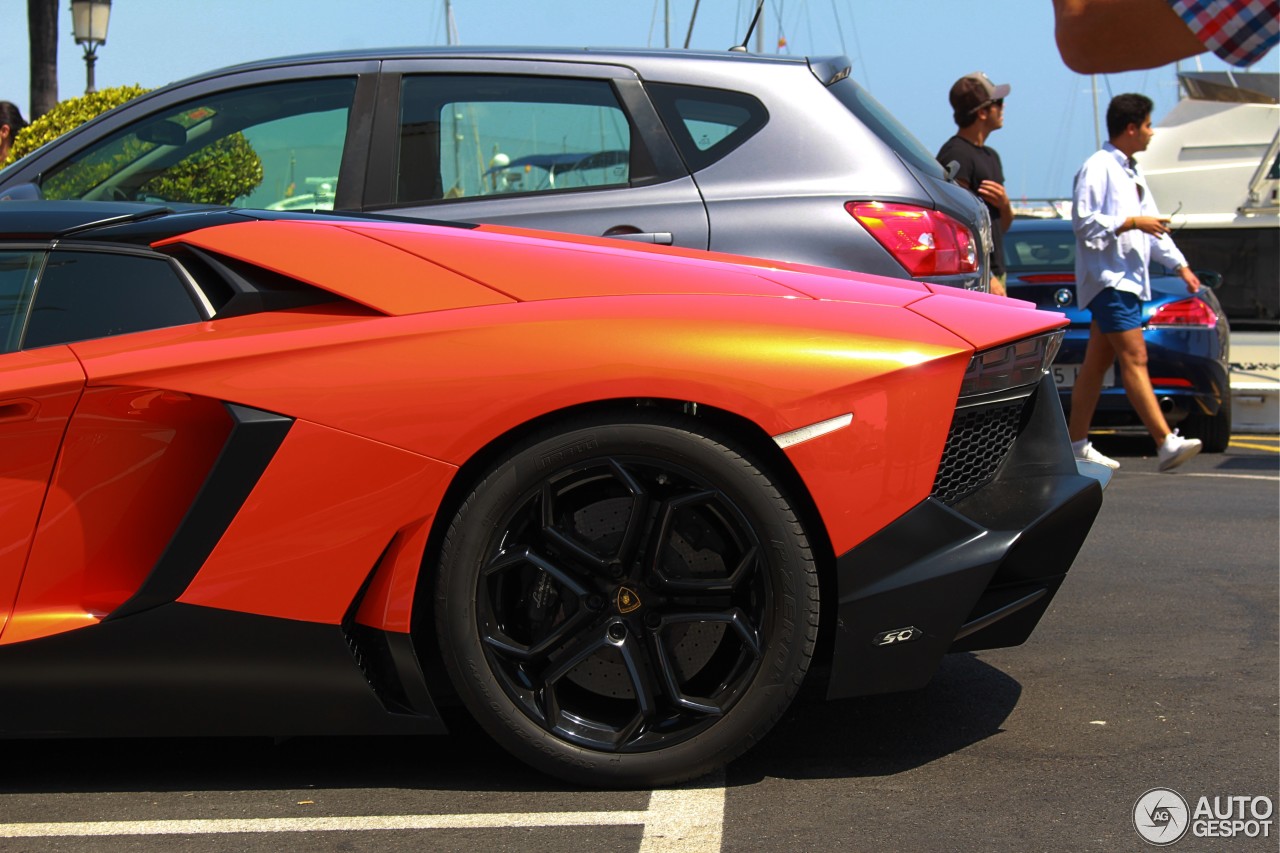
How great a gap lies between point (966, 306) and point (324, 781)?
168 cm

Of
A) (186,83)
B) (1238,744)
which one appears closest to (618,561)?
(1238,744)

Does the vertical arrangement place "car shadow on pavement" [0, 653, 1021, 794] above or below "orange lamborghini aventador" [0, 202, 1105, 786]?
below

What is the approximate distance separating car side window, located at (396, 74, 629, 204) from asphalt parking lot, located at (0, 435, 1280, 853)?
201cm

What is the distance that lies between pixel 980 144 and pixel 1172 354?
194cm

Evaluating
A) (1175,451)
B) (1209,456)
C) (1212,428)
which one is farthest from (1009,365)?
(1212,428)

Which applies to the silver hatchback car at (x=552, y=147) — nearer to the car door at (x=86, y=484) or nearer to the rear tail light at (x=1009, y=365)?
the rear tail light at (x=1009, y=365)

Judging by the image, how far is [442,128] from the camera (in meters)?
5.20

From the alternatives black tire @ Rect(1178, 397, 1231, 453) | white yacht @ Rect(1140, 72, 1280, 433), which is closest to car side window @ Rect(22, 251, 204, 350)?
black tire @ Rect(1178, 397, 1231, 453)

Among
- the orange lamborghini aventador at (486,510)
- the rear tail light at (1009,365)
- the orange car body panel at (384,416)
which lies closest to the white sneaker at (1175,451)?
the rear tail light at (1009,365)

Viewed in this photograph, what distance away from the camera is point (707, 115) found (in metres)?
5.18

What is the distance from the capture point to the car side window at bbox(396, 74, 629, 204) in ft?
16.9

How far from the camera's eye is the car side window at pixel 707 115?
5.14 m

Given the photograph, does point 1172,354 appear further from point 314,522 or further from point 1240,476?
point 314,522

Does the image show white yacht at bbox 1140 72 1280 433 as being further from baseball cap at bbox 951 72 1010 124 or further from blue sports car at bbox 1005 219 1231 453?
baseball cap at bbox 951 72 1010 124
